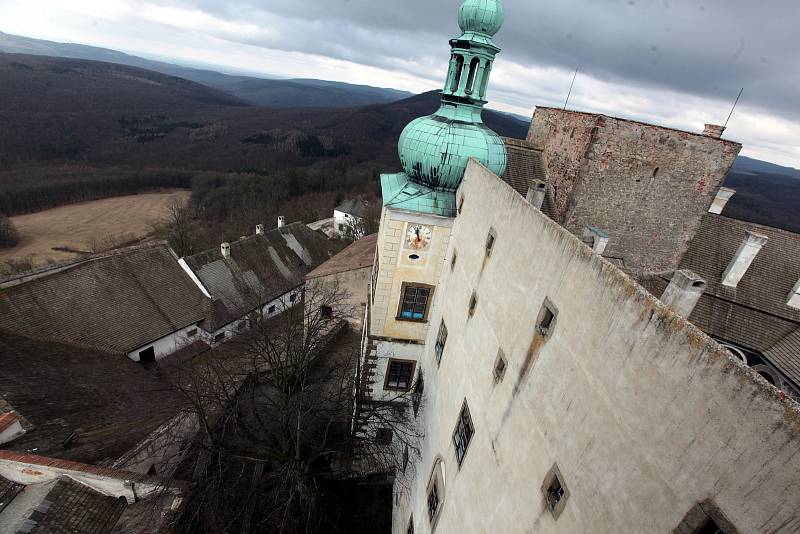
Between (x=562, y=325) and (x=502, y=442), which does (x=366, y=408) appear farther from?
(x=562, y=325)

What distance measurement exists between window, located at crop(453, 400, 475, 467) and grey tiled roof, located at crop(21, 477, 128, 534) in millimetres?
11692

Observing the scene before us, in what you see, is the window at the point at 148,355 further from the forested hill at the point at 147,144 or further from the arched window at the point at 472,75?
the forested hill at the point at 147,144

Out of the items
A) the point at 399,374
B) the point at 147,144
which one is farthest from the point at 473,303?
the point at 147,144

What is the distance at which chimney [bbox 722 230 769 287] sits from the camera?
16766mm

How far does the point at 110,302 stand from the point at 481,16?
81.6ft

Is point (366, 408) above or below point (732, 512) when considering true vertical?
below

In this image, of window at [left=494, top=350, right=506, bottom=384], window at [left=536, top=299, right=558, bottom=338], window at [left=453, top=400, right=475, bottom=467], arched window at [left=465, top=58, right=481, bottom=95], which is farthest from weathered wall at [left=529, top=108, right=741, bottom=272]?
window at [left=536, top=299, right=558, bottom=338]

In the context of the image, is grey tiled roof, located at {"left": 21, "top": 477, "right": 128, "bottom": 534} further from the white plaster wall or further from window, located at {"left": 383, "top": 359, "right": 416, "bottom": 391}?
the white plaster wall

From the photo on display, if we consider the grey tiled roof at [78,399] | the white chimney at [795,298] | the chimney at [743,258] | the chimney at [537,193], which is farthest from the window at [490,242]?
the white chimney at [795,298]

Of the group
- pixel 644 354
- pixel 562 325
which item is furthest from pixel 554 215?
pixel 644 354

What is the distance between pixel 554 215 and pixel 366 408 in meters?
11.2

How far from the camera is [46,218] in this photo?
246 ft

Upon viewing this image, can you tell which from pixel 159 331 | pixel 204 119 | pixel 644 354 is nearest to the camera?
pixel 644 354

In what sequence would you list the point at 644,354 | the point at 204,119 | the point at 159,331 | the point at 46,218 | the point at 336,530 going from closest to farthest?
the point at 644,354 → the point at 336,530 → the point at 159,331 → the point at 46,218 → the point at 204,119
